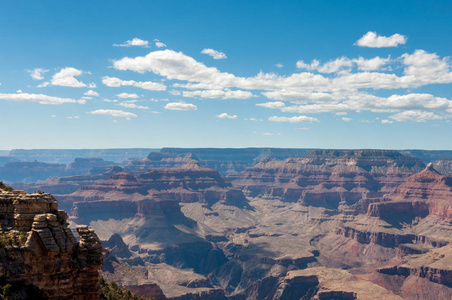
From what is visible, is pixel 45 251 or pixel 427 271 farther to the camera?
pixel 427 271

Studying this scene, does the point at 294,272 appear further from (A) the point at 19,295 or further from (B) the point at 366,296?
(A) the point at 19,295

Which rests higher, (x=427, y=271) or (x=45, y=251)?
(x=45, y=251)

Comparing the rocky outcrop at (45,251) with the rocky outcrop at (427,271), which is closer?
the rocky outcrop at (45,251)

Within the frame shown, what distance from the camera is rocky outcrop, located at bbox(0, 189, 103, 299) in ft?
93.8

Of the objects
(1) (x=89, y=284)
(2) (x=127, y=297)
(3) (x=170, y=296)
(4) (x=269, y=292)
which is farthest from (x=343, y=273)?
(1) (x=89, y=284)

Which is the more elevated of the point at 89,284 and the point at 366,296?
the point at 89,284

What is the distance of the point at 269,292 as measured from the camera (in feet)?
617

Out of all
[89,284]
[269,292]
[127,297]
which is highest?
[89,284]

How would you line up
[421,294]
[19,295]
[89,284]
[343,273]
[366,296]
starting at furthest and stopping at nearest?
[343,273], [421,294], [366,296], [89,284], [19,295]

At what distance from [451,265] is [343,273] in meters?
42.4

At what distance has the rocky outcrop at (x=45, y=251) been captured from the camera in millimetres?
28578

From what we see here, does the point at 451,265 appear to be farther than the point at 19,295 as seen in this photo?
Yes

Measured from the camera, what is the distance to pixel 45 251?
2853cm

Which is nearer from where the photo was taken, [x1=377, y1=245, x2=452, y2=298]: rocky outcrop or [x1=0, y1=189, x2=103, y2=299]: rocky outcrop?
[x1=0, y1=189, x2=103, y2=299]: rocky outcrop
